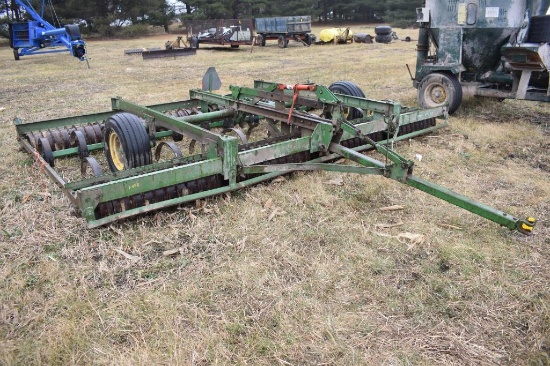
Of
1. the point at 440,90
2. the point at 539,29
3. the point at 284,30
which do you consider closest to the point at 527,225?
the point at 440,90

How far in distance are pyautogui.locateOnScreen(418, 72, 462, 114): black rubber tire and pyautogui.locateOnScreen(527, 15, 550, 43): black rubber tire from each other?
1263mm

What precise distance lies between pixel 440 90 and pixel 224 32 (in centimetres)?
1516

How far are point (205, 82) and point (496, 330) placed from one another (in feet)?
16.7

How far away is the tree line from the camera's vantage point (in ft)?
102

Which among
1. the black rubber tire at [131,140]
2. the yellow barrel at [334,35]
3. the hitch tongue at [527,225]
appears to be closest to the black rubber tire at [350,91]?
the black rubber tire at [131,140]

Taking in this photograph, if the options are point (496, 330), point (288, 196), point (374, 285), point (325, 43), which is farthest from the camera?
point (325, 43)

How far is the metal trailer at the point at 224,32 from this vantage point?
67.7 feet

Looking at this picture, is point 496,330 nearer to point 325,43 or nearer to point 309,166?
point 309,166

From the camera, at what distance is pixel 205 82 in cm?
659

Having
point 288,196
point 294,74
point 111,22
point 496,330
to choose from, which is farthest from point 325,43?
point 496,330

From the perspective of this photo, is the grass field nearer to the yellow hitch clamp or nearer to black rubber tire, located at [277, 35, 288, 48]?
the yellow hitch clamp

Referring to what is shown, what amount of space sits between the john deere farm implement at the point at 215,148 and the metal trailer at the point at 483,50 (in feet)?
4.52

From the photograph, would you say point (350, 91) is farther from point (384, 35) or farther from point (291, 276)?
point (384, 35)

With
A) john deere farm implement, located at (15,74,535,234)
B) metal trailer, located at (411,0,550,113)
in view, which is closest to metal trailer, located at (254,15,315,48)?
metal trailer, located at (411,0,550,113)
